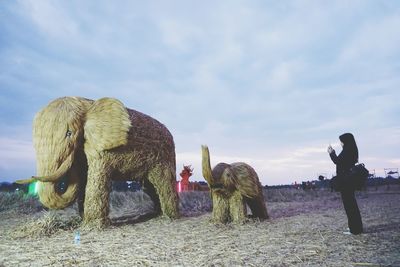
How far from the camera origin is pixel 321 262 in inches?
129

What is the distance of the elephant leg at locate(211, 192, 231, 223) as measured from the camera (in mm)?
6246

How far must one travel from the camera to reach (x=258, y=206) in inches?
263

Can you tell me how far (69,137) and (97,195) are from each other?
113 centimetres

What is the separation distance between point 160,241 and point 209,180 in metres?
1.62

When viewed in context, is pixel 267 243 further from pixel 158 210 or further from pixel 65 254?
pixel 158 210

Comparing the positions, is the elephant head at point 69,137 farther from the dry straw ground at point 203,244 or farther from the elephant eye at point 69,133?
the dry straw ground at point 203,244

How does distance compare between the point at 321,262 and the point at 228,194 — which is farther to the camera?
the point at 228,194

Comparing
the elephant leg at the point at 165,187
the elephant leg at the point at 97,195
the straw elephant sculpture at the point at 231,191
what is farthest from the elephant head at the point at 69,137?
the straw elephant sculpture at the point at 231,191

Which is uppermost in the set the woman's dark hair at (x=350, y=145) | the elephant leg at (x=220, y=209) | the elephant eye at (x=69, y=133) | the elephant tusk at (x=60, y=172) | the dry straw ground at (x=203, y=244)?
the elephant eye at (x=69, y=133)

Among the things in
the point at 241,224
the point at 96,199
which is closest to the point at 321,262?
the point at 241,224

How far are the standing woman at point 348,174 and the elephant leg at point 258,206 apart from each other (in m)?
2.00

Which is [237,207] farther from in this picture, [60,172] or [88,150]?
[60,172]

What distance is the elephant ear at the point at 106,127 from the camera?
233 inches

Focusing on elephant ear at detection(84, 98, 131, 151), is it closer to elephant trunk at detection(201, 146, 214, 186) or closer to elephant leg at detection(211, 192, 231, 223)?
elephant trunk at detection(201, 146, 214, 186)
